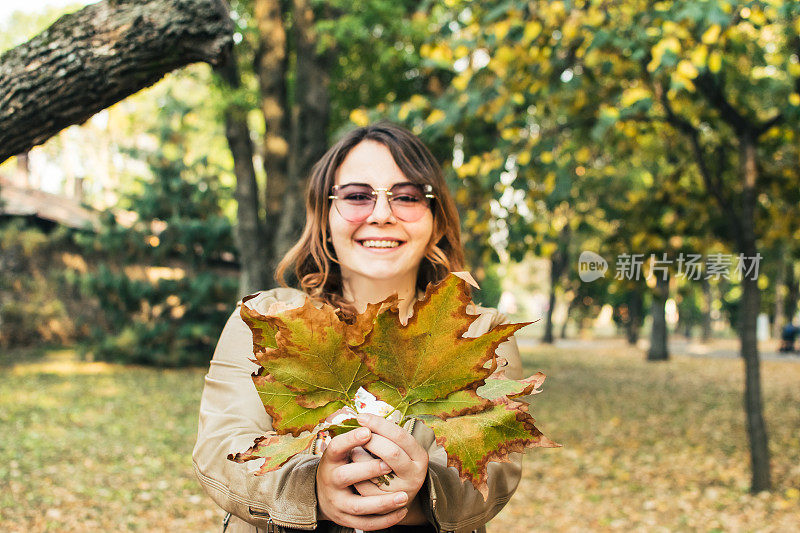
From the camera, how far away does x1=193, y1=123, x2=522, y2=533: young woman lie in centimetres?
121

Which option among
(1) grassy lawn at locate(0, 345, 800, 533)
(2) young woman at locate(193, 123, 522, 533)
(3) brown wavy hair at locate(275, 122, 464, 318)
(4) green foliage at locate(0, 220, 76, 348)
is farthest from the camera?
(4) green foliage at locate(0, 220, 76, 348)

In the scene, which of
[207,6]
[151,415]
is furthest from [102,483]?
[207,6]

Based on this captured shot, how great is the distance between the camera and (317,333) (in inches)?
43.3

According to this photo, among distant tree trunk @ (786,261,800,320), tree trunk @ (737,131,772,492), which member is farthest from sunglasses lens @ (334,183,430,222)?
distant tree trunk @ (786,261,800,320)

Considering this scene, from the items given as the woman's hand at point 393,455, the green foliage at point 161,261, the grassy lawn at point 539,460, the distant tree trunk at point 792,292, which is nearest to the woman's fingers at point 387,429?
the woman's hand at point 393,455

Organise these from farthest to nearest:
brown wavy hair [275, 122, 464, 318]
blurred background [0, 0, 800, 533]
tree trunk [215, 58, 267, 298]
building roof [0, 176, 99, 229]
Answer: building roof [0, 176, 99, 229], tree trunk [215, 58, 267, 298], blurred background [0, 0, 800, 533], brown wavy hair [275, 122, 464, 318]

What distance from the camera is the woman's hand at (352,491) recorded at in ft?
3.80

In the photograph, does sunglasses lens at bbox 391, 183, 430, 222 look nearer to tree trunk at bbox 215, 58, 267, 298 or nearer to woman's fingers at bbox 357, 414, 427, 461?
woman's fingers at bbox 357, 414, 427, 461

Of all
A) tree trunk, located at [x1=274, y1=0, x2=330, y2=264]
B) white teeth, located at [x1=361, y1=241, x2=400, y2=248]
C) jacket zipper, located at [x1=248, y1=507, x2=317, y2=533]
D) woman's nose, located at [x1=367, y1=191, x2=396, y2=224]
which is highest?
tree trunk, located at [x1=274, y1=0, x2=330, y2=264]

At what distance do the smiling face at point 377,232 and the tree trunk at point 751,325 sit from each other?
16.8 feet

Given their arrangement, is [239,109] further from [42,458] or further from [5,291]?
[5,291]

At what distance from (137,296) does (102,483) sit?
325 inches

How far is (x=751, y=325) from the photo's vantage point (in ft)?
19.7

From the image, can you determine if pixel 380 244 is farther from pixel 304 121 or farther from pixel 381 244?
pixel 304 121
